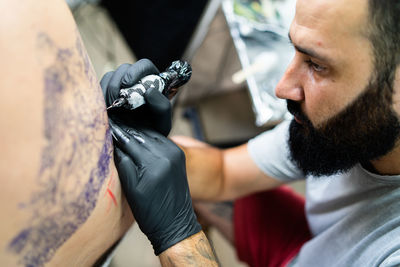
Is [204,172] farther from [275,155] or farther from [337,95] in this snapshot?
[337,95]

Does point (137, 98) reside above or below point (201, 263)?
above

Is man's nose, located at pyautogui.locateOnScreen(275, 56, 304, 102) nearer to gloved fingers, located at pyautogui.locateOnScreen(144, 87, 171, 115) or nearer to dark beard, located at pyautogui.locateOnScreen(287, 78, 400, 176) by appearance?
dark beard, located at pyautogui.locateOnScreen(287, 78, 400, 176)

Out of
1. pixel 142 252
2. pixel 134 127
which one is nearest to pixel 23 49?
pixel 134 127

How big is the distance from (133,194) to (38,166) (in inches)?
8.2

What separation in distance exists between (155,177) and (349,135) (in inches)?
17.1

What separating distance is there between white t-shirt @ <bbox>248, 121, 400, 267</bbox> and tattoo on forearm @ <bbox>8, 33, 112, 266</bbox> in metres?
0.57

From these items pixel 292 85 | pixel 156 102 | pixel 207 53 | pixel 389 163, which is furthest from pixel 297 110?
pixel 207 53

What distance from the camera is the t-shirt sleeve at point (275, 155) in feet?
3.12

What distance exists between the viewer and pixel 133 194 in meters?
0.62

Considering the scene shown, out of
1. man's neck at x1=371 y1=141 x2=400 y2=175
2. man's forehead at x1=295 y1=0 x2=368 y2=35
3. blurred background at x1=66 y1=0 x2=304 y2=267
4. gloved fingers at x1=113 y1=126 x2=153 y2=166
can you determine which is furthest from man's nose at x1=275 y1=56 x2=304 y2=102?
blurred background at x1=66 y1=0 x2=304 y2=267

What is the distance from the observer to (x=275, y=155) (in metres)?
0.97

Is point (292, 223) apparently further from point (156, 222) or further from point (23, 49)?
point (23, 49)

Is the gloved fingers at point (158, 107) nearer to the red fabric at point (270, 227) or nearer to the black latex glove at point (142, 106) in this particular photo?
the black latex glove at point (142, 106)

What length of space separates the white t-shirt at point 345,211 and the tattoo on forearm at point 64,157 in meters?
0.57
